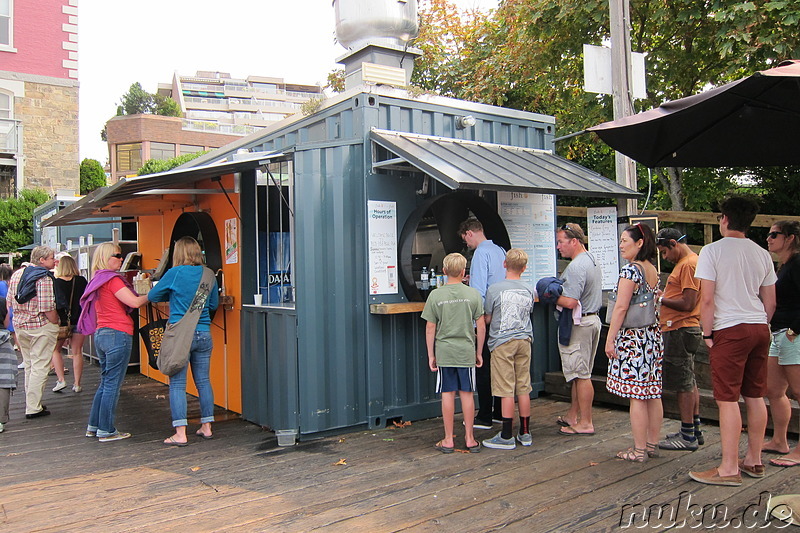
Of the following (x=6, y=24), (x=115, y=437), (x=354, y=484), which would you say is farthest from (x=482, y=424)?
(x=6, y=24)

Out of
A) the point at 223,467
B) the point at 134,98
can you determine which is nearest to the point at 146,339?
the point at 223,467

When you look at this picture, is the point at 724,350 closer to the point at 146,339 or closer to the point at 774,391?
the point at 774,391

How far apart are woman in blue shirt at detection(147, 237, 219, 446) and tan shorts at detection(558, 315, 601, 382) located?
3030 mm

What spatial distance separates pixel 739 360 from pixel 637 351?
743 mm

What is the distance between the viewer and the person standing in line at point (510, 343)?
16.0 feet

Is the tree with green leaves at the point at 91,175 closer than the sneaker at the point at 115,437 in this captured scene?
No

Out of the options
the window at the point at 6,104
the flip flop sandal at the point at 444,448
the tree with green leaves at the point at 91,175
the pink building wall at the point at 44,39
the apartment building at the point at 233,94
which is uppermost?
the apartment building at the point at 233,94

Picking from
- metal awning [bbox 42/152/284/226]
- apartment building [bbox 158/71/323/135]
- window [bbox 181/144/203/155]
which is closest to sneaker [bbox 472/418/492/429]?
metal awning [bbox 42/152/284/226]

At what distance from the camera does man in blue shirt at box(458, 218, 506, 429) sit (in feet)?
17.9

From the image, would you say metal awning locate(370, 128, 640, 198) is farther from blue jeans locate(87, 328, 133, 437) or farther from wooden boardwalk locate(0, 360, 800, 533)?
blue jeans locate(87, 328, 133, 437)

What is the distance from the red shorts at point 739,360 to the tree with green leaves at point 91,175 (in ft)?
103

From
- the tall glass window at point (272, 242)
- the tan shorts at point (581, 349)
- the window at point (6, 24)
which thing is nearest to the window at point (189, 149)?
the window at point (6, 24)

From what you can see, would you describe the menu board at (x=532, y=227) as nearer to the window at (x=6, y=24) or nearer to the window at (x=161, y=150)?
the window at (x=6, y=24)

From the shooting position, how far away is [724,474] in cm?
394
